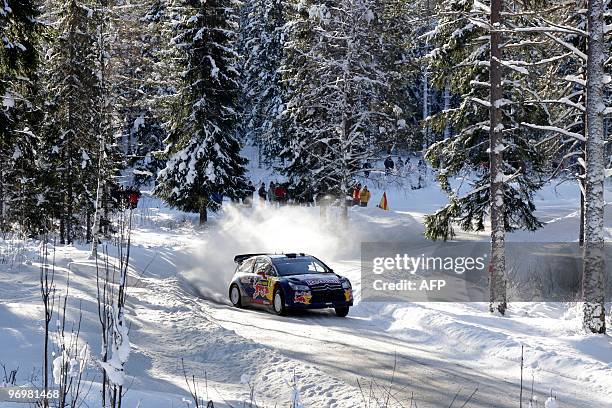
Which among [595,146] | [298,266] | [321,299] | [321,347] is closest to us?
[321,347]

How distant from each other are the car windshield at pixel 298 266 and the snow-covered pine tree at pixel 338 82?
996 centimetres

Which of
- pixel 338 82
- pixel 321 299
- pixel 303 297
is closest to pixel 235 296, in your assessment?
pixel 303 297

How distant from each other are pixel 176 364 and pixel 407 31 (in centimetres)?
2064

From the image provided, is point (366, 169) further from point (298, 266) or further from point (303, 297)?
point (303, 297)

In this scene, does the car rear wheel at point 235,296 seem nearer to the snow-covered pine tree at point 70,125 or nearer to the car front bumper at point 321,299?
the car front bumper at point 321,299

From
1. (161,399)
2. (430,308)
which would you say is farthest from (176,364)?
(430,308)

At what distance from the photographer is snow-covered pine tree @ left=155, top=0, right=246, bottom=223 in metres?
33.8

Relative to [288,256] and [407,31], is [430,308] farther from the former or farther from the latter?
[407,31]

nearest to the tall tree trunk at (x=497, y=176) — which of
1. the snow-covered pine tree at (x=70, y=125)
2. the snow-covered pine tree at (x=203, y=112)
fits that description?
the snow-covered pine tree at (x=70, y=125)

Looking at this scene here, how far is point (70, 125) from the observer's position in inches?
Answer: 1176

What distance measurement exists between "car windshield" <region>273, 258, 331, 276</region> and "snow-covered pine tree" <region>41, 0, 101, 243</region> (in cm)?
1370

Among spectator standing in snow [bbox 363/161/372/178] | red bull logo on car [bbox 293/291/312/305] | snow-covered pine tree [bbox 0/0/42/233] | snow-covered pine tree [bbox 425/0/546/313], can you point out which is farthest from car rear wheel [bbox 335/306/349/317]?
spectator standing in snow [bbox 363/161/372/178]

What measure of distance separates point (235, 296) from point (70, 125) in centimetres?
1497

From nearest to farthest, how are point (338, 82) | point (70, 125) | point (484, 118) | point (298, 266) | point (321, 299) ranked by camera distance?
point (321, 299) → point (298, 266) → point (484, 118) → point (338, 82) → point (70, 125)
